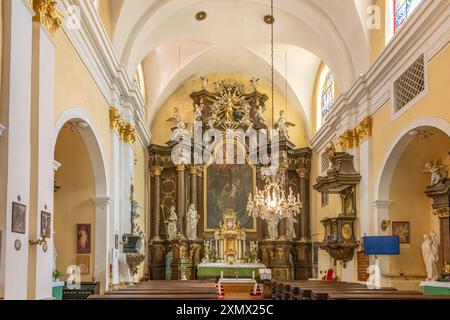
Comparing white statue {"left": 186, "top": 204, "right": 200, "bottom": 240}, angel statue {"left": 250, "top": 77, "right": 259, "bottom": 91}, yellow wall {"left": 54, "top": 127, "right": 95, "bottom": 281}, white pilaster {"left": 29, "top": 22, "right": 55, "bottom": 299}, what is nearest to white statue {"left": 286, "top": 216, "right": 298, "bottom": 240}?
white statue {"left": 186, "top": 204, "right": 200, "bottom": 240}

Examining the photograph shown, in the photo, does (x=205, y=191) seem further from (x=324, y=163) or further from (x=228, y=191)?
(x=324, y=163)

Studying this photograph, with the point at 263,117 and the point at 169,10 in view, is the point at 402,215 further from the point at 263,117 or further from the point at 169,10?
the point at 263,117

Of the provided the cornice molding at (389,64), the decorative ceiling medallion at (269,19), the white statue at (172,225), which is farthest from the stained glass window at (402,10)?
the white statue at (172,225)

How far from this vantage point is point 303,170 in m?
20.7

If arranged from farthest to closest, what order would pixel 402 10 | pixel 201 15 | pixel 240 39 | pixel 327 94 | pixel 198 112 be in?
1. pixel 198 112
2. pixel 327 94
3. pixel 240 39
4. pixel 201 15
5. pixel 402 10

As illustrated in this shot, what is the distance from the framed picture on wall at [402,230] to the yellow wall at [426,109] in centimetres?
114

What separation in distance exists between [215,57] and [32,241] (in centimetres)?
1344

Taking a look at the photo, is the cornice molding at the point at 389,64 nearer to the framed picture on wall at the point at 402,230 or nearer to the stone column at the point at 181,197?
the framed picture on wall at the point at 402,230

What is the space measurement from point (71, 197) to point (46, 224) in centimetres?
418

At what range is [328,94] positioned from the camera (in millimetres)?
18438

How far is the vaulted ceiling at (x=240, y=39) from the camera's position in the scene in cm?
1376

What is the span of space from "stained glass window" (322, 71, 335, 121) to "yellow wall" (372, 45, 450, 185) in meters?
4.99

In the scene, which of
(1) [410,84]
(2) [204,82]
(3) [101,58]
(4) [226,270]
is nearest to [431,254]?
(1) [410,84]
